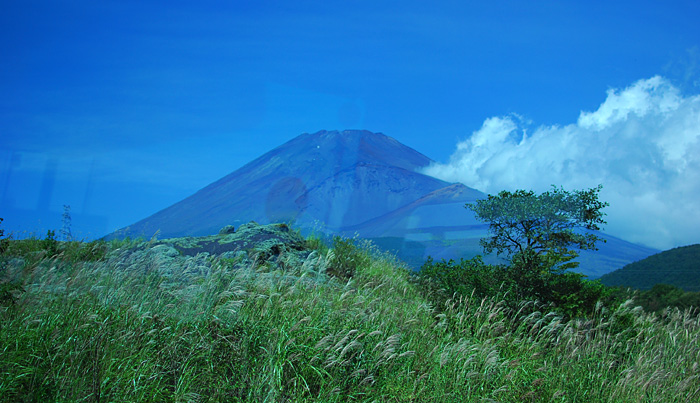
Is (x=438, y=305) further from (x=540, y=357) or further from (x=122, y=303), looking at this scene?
(x=122, y=303)

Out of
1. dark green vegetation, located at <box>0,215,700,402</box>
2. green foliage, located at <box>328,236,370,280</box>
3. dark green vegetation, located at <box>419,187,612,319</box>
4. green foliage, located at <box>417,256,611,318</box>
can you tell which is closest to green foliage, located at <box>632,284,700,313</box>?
dark green vegetation, located at <box>419,187,612,319</box>

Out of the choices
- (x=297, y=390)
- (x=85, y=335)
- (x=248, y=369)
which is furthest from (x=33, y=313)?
(x=297, y=390)

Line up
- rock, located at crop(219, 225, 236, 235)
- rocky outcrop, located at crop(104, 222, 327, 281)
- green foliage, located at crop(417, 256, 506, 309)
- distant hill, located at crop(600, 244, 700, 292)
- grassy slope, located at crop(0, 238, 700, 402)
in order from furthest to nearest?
1. distant hill, located at crop(600, 244, 700, 292)
2. rock, located at crop(219, 225, 236, 235)
3. rocky outcrop, located at crop(104, 222, 327, 281)
4. green foliage, located at crop(417, 256, 506, 309)
5. grassy slope, located at crop(0, 238, 700, 402)

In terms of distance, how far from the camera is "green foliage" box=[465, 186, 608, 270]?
12852mm

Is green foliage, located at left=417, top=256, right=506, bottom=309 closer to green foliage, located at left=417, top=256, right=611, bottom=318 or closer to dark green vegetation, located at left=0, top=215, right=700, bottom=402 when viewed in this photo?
green foliage, located at left=417, top=256, right=611, bottom=318

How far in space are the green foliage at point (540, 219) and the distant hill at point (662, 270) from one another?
10.6 metres

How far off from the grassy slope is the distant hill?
18.8 meters

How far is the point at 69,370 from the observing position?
154 inches

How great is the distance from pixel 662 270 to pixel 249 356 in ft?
87.3

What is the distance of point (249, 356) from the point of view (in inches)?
185

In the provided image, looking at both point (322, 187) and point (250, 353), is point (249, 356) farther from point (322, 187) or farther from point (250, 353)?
point (322, 187)

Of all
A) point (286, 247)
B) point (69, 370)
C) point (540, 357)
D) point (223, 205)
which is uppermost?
point (223, 205)

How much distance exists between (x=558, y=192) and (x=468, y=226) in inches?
776

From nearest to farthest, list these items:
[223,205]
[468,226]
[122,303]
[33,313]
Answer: [33,313] → [122,303] → [468,226] → [223,205]
